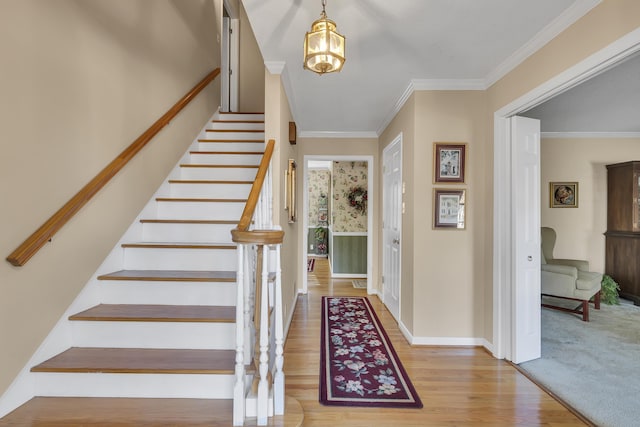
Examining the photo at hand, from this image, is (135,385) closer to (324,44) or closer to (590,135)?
(324,44)

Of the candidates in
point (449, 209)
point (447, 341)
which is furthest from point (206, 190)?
point (447, 341)

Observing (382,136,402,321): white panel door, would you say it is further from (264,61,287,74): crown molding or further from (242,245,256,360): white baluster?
(242,245,256,360): white baluster

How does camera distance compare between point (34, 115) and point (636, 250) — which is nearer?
point (34, 115)

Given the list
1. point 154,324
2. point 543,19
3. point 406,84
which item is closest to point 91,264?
point 154,324

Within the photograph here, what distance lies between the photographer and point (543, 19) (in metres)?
1.91

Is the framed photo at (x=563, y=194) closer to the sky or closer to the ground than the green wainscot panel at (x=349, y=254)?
closer to the sky

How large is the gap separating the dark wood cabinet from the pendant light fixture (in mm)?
4844

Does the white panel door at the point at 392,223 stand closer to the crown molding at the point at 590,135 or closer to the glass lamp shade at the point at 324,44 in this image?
the glass lamp shade at the point at 324,44

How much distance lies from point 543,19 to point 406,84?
113 cm

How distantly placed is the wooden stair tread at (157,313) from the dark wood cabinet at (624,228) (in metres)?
5.28

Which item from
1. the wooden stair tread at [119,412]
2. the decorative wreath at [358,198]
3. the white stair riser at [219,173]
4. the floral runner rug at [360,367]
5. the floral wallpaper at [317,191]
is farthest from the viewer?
the floral wallpaper at [317,191]

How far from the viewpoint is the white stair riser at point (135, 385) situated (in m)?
1.48

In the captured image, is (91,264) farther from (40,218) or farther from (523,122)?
(523,122)

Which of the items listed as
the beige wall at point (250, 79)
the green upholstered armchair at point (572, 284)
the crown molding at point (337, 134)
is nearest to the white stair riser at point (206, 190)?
the crown molding at point (337, 134)
